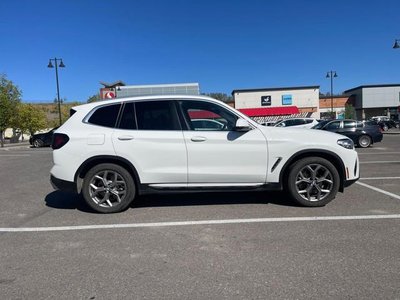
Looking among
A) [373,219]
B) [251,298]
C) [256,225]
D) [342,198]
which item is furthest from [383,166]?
[251,298]

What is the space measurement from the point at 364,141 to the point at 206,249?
16.1 metres

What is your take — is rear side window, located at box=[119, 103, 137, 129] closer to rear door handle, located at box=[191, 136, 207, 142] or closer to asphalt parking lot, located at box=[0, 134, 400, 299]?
rear door handle, located at box=[191, 136, 207, 142]

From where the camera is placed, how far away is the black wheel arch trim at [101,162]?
17.9 ft

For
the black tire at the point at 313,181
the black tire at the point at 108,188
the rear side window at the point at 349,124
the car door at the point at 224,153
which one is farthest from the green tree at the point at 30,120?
the black tire at the point at 313,181

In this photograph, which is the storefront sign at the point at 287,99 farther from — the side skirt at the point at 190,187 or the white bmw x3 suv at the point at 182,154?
the side skirt at the point at 190,187

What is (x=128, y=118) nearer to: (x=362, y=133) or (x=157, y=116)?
(x=157, y=116)

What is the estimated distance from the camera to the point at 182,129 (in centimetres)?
548

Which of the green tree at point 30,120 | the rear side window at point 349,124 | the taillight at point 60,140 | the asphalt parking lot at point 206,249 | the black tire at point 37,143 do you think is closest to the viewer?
the asphalt parking lot at point 206,249

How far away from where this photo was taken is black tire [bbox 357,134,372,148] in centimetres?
1780

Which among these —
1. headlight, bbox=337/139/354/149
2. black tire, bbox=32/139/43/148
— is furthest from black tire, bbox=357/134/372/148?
black tire, bbox=32/139/43/148

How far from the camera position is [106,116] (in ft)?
18.3

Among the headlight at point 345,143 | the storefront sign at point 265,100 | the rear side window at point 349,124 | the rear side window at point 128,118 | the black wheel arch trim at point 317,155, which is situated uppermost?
the storefront sign at point 265,100

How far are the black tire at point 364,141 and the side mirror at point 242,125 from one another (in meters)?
14.3

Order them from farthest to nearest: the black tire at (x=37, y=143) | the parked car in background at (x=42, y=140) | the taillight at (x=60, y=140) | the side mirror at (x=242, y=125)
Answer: the black tire at (x=37, y=143) → the parked car in background at (x=42, y=140) → the taillight at (x=60, y=140) → the side mirror at (x=242, y=125)
